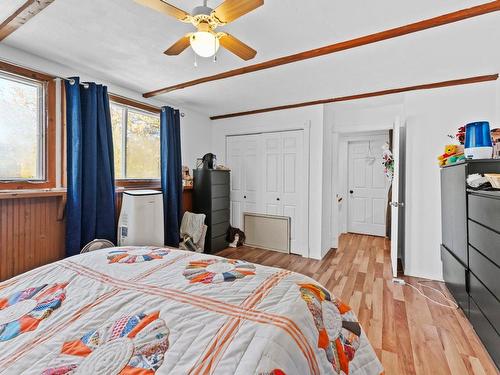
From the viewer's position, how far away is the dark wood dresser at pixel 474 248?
5.30 ft

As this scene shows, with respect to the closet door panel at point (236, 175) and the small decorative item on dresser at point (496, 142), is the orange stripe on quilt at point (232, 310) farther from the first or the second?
the closet door panel at point (236, 175)

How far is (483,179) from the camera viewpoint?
1.81 m

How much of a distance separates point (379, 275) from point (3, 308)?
3402 mm

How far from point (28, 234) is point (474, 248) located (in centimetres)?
374

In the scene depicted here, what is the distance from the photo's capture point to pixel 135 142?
3.34m

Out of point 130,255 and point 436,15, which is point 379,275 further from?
point 130,255

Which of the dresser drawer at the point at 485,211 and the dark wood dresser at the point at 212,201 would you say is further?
the dark wood dresser at the point at 212,201

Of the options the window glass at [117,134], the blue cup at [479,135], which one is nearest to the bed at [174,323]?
the blue cup at [479,135]

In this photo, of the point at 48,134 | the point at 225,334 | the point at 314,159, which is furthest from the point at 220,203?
the point at 225,334

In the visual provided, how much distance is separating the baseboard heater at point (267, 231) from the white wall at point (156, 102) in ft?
4.69

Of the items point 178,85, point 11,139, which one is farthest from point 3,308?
point 178,85

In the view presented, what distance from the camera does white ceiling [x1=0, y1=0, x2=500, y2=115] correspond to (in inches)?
64.4

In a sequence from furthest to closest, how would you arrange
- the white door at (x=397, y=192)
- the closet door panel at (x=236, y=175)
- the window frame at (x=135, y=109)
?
the closet door panel at (x=236, y=175) → the window frame at (x=135, y=109) → the white door at (x=397, y=192)

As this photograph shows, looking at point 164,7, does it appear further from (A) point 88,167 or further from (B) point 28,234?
(B) point 28,234
